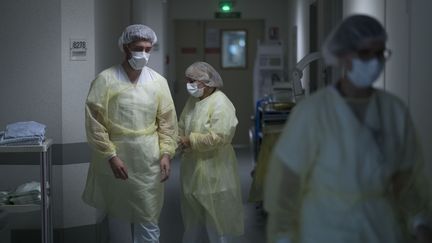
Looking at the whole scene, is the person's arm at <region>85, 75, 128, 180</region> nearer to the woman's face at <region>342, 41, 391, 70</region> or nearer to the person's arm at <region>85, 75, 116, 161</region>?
the person's arm at <region>85, 75, 116, 161</region>

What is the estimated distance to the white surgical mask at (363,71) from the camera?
1917 millimetres

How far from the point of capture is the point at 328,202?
191 centimetres

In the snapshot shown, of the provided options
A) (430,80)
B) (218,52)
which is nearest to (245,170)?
(218,52)

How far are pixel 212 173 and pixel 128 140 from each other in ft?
1.91

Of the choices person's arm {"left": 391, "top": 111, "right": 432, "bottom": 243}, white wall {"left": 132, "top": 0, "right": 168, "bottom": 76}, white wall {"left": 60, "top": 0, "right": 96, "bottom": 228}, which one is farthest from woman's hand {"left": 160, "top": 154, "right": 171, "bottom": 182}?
white wall {"left": 132, "top": 0, "right": 168, "bottom": 76}

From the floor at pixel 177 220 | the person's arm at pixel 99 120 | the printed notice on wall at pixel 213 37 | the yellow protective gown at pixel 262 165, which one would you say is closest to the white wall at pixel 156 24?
the floor at pixel 177 220

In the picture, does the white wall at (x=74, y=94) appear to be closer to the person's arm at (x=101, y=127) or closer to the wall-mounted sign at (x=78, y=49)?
the wall-mounted sign at (x=78, y=49)

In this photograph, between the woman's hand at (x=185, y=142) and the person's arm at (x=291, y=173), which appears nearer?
the person's arm at (x=291, y=173)

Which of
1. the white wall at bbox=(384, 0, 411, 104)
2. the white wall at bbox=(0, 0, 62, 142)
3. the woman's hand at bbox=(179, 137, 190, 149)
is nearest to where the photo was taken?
the white wall at bbox=(384, 0, 411, 104)

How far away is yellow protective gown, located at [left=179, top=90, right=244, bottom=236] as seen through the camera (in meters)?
3.68

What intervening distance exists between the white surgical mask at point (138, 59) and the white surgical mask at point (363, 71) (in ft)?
5.53

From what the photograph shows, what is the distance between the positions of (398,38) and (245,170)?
4551mm

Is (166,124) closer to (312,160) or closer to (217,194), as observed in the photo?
(217,194)

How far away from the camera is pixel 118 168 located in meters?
3.32
